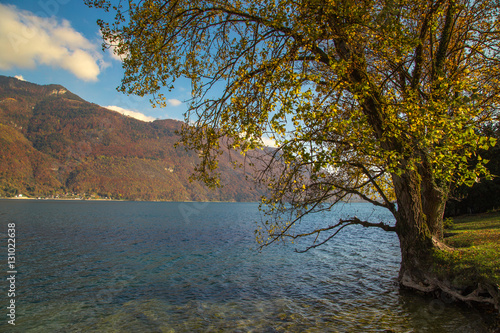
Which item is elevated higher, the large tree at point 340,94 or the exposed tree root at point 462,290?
the large tree at point 340,94

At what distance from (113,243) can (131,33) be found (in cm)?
2695

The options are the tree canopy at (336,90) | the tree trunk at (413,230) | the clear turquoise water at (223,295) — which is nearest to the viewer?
the tree canopy at (336,90)

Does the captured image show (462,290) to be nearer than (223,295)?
Yes

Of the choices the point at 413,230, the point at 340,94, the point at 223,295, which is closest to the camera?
the point at 340,94

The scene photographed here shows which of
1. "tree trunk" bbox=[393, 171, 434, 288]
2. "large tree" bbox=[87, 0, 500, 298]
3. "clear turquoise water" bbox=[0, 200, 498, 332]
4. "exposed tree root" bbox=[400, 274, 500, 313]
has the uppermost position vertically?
"large tree" bbox=[87, 0, 500, 298]

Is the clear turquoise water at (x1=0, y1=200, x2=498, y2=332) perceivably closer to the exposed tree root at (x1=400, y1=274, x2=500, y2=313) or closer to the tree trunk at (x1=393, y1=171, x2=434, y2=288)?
the exposed tree root at (x1=400, y1=274, x2=500, y2=313)

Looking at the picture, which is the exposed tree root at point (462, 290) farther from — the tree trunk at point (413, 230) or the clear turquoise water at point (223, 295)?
the clear turquoise water at point (223, 295)

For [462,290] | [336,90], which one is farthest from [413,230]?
[336,90]

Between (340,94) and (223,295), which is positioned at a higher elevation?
(340,94)

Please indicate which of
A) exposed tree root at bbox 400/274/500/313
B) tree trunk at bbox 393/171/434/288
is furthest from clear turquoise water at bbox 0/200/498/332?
tree trunk at bbox 393/171/434/288

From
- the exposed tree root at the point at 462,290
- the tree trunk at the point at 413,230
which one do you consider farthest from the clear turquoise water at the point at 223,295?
the tree trunk at the point at 413,230

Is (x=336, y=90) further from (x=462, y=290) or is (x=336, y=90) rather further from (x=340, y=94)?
(x=462, y=290)

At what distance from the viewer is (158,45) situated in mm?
8727

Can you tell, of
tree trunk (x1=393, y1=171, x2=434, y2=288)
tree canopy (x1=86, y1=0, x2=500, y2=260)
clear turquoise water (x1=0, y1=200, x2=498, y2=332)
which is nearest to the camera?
tree canopy (x1=86, y1=0, x2=500, y2=260)
